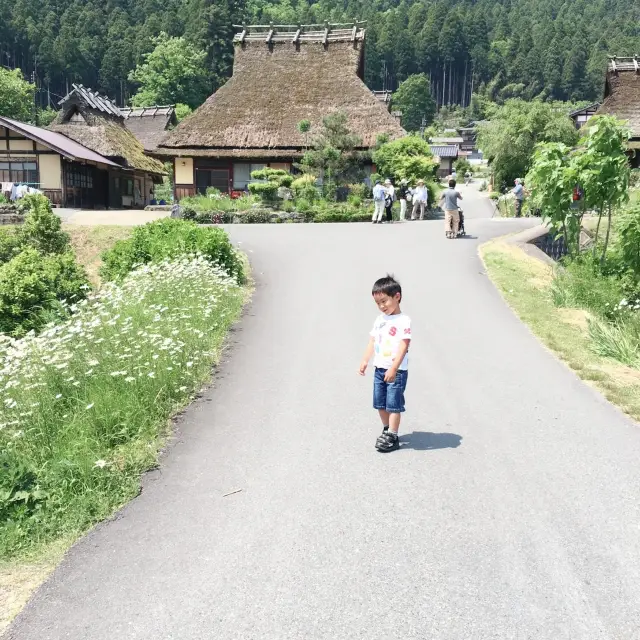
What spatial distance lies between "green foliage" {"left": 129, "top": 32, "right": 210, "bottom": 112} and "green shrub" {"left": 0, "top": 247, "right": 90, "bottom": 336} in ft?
193

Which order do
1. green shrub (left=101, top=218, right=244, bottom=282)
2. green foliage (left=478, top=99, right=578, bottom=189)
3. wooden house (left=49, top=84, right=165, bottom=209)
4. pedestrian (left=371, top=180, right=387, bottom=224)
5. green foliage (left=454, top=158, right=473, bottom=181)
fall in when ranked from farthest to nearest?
green foliage (left=454, top=158, right=473, bottom=181), green foliage (left=478, top=99, right=578, bottom=189), wooden house (left=49, top=84, right=165, bottom=209), pedestrian (left=371, top=180, right=387, bottom=224), green shrub (left=101, top=218, right=244, bottom=282)

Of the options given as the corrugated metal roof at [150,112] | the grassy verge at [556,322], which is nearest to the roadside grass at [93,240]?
the grassy verge at [556,322]

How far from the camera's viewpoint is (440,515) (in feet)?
13.6

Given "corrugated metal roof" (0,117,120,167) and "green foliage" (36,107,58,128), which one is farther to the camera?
"green foliage" (36,107,58,128)

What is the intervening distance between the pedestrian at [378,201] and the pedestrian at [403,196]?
1.20m

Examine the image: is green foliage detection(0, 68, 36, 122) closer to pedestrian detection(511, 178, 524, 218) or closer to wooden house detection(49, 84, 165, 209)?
wooden house detection(49, 84, 165, 209)

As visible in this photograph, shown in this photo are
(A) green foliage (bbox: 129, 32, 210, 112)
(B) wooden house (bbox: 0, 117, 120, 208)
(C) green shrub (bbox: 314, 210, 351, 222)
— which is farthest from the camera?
(A) green foliage (bbox: 129, 32, 210, 112)

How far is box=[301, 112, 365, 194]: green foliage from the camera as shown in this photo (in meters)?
26.4

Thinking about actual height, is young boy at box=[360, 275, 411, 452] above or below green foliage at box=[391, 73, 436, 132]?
below

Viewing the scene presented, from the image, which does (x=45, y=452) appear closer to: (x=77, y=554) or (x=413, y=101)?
(x=77, y=554)

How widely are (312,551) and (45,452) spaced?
2.45 meters

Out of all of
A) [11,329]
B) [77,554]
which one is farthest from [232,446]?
[11,329]

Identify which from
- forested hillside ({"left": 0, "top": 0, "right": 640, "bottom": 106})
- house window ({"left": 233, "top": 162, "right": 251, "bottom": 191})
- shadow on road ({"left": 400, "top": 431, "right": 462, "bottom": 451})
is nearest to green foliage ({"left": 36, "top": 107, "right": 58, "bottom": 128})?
forested hillside ({"left": 0, "top": 0, "right": 640, "bottom": 106})

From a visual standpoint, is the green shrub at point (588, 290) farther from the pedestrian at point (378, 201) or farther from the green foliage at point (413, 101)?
the green foliage at point (413, 101)
